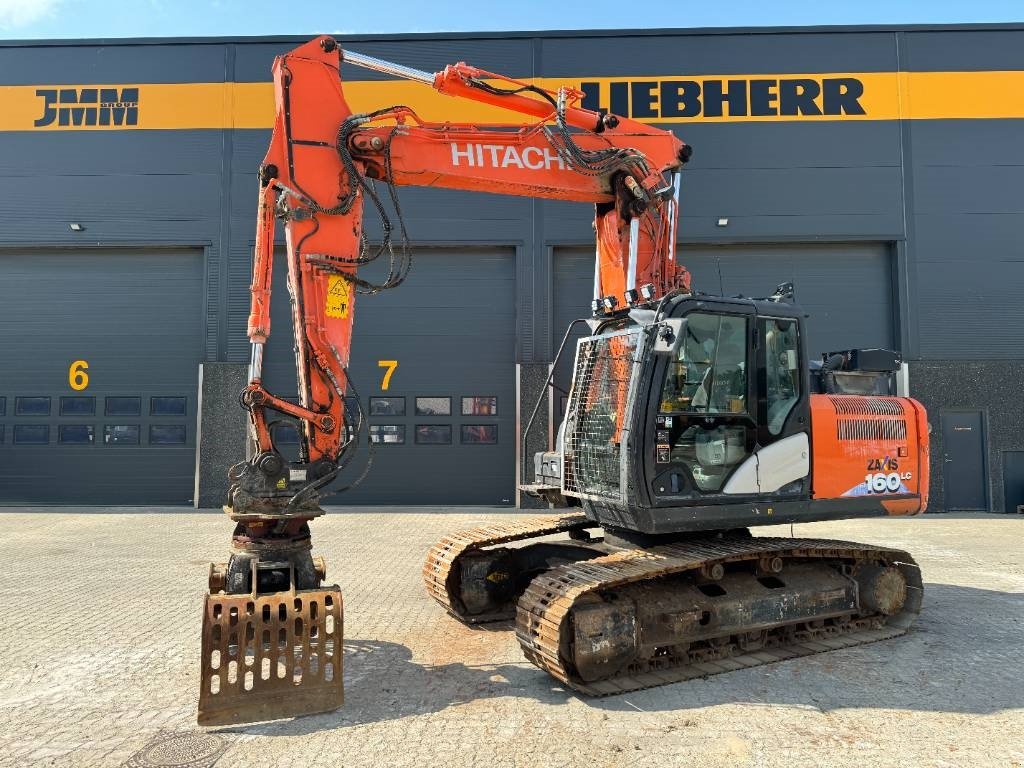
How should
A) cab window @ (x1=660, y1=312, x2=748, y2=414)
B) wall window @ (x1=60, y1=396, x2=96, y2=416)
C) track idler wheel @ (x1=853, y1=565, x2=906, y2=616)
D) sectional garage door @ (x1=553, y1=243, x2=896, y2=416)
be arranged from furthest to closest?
1. wall window @ (x1=60, y1=396, x2=96, y2=416)
2. sectional garage door @ (x1=553, y1=243, x2=896, y2=416)
3. track idler wheel @ (x1=853, y1=565, x2=906, y2=616)
4. cab window @ (x1=660, y1=312, x2=748, y2=414)

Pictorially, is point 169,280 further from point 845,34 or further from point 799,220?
point 845,34

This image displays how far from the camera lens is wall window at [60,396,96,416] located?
15984mm

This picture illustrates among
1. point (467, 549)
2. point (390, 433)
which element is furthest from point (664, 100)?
point (467, 549)

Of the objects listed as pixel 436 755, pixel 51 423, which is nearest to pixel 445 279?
pixel 51 423

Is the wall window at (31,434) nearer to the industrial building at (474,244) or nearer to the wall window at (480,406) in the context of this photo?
the industrial building at (474,244)

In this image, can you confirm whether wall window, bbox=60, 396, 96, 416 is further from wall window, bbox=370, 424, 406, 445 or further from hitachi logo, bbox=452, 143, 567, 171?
hitachi logo, bbox=452, 143, 567, 171

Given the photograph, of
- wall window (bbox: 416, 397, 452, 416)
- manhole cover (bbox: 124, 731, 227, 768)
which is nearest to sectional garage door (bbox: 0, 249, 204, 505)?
wall window (bbox: 416, 397, 452, 416)

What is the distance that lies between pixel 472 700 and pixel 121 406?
47.5ft

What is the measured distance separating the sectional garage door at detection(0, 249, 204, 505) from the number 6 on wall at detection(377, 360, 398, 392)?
14.2 ft

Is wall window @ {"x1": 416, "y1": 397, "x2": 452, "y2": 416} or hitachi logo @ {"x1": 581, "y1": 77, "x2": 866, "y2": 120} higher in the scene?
hitachi logo @ {"x1": 581, "y1": 77, "x2": 866, "y2": 120}

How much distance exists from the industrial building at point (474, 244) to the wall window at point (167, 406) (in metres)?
0.05

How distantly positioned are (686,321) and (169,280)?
14.6 metres

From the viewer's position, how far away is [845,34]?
51.5ft

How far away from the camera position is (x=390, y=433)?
15578mm
